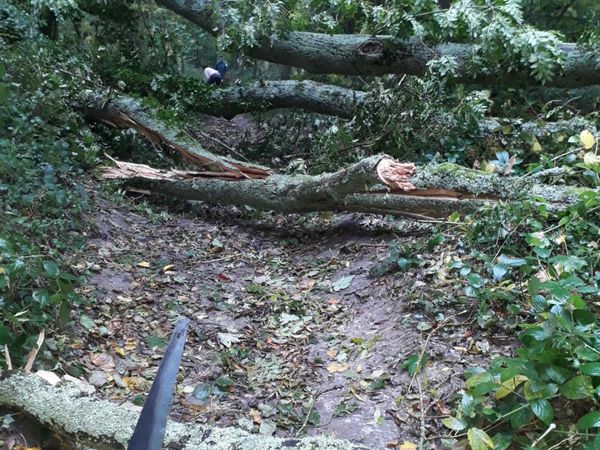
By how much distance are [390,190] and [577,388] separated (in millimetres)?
2450

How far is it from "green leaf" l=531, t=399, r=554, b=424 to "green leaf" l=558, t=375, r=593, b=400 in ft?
0.26

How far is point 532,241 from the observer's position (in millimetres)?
3035

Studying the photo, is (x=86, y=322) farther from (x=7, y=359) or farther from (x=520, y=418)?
(x=520, y=418)

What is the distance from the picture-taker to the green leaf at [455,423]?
7.59 feet

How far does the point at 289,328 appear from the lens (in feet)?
11.8

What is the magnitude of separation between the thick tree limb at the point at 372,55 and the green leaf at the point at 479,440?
175 inches

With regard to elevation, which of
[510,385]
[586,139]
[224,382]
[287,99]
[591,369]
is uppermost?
[586,139]

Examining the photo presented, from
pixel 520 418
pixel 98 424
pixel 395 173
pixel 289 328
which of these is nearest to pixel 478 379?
pixel 520 418

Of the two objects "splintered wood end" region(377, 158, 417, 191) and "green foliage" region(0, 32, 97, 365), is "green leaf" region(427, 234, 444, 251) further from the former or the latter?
"green foliage" region(0, 32, 97, 365)

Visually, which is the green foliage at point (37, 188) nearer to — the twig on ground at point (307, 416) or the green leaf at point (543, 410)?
the twig on ground at point (307, 416)

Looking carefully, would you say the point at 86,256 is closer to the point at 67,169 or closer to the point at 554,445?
the point at 67,169

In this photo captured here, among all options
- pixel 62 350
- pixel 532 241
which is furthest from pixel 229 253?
pixel 532 241

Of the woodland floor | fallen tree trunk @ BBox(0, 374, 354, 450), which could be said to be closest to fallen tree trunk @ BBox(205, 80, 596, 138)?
the woodland floor

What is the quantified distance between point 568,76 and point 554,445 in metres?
4.49
